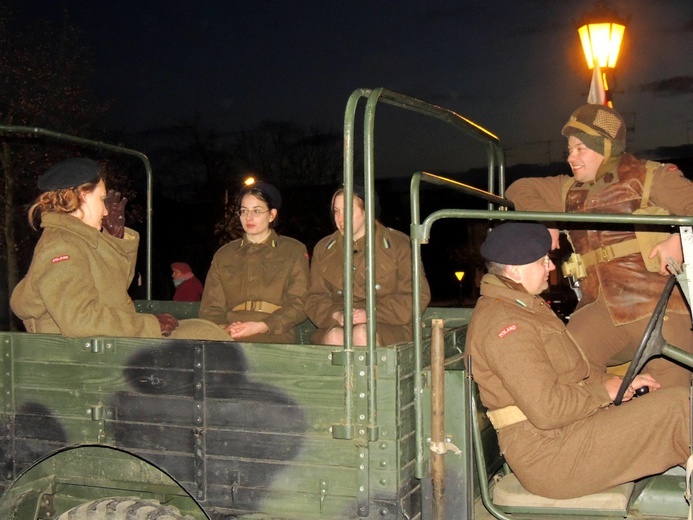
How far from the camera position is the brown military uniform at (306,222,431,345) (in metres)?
4.37

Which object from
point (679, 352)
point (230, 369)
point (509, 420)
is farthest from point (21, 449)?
point (679, 352)

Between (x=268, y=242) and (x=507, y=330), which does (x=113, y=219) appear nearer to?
(x=268, y=242)

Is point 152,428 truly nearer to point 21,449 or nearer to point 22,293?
point 21,449

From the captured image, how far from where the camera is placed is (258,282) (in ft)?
15.8

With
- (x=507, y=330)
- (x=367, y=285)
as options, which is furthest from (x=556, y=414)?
(x=367, y=285)

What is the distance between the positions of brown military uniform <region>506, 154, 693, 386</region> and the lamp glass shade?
→ 3594mm

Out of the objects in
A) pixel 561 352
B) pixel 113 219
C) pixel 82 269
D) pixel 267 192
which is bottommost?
pixel 561 352

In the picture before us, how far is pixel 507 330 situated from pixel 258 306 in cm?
194

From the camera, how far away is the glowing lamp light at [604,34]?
734 centimetres

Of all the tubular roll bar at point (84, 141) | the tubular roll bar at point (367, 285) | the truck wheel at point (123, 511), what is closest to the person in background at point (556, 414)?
the tubular roll bar at point (367, 285)

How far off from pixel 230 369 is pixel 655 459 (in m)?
1.57

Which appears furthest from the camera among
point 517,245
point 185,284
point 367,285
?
point 185,284

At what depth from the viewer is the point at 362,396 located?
2.96 meters

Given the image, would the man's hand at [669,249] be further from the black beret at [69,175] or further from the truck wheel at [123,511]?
the black beret at [69,175]
